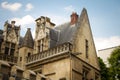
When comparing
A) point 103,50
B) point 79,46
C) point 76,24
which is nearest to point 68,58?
point 79,46

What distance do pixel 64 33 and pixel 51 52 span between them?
3.02 meters

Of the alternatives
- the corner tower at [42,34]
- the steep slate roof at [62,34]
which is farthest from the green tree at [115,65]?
the corner tower at [42,34]

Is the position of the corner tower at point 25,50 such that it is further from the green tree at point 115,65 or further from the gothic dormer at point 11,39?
the green tree at point 115,65

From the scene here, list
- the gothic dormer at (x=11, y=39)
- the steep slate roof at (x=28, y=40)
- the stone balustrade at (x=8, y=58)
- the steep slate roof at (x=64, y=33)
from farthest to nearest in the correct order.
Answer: the steep slate roof at (x=28, y=40)
the gothic dormer at (x=11, y=39)
the stone balustrade at (x=8, y=58)
the steep slate roof at (x=64, y=33)

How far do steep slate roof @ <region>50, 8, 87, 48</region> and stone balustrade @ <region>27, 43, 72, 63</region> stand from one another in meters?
1.08

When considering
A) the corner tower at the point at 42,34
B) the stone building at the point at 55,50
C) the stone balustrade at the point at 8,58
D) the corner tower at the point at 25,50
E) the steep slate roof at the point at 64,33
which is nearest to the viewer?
the stone building at the point at 55,50

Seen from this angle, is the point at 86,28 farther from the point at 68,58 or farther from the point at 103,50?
the point at 103,50

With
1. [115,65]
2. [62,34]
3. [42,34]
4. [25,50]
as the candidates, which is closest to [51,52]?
[42,34]

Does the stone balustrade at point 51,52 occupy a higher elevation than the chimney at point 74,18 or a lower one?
lower

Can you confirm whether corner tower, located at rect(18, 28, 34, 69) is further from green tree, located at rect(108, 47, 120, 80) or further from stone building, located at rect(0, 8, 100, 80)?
green tree, located at rect(108, 47, 120, 80)

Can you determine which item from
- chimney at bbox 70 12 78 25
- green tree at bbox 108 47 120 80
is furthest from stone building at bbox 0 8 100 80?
green tree at bbox 108 47 120 80

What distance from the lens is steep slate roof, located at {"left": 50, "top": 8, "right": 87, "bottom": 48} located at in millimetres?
22205

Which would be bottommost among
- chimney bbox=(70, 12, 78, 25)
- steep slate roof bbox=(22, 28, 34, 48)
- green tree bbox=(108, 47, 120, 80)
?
green tree bbox=(108, 47, 120, 80)

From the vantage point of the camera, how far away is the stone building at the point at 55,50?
66.0 feet
